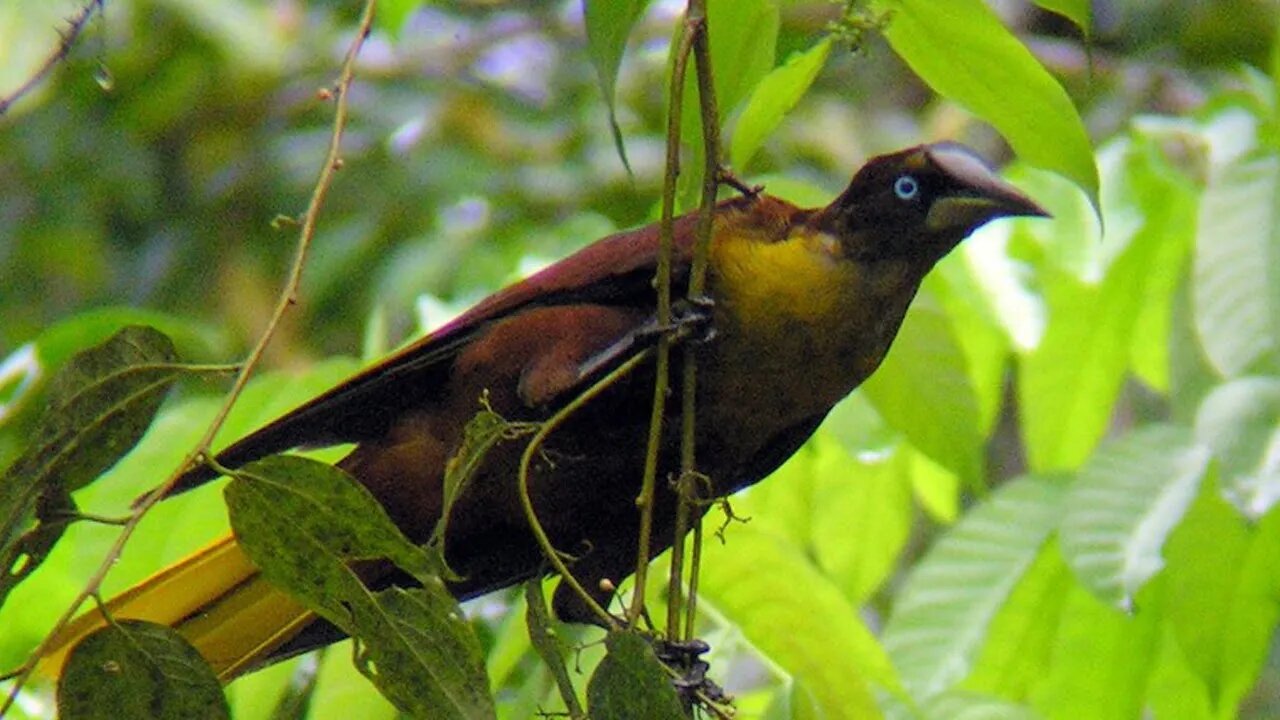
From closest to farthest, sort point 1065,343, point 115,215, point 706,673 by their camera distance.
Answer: point 706,673, point 1065,343, point 115,215

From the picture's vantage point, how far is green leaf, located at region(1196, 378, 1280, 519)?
1.94m

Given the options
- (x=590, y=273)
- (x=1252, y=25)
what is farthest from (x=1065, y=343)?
(x=1252, y=25)

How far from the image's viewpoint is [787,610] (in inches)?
74.4

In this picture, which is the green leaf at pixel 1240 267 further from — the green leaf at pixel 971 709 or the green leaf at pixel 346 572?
the green leaf at pixel 346 572

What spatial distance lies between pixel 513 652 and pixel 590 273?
481mm

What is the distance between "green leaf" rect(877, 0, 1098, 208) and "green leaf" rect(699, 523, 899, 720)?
562mm

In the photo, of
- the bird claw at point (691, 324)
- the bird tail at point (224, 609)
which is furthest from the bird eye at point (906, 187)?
the bird tail at point (224, 609)

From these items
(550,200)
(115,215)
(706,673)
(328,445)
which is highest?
(115,215)

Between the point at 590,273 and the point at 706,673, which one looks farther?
the point at 590,273

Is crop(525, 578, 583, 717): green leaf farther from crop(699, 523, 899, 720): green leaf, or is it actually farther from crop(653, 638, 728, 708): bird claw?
crop(699, 523, 899, 720): green leaf

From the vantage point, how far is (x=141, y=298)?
4.98 m

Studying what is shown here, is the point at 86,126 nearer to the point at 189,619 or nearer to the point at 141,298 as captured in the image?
the point at 141,298

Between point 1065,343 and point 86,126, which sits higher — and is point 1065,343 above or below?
below

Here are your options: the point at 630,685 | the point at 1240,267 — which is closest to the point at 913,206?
the point at 1240,267
